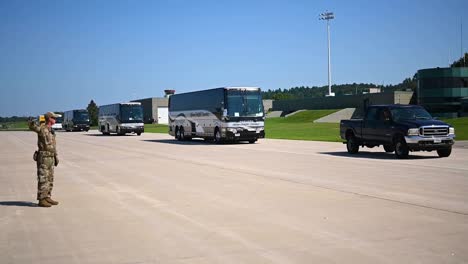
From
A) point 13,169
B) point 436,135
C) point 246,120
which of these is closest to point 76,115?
point 246,120

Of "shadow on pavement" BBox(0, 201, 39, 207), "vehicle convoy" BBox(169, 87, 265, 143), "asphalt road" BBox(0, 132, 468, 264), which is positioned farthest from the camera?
"vehicle convoy" BBox(169, 87, 265, 143)

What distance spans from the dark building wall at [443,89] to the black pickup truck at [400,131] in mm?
57733

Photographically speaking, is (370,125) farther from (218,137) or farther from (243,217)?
(243,217)

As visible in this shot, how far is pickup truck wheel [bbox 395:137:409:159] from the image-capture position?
750 inches

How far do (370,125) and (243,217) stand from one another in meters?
13.9

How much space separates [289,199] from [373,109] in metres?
12.2

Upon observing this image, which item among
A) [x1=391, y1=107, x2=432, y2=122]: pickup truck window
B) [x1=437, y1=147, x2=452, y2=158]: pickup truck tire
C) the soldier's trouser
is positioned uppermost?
[x1=391, y1=107, x2=432, y2=122]: pickup truck window

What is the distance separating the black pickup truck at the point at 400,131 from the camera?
18734 mm

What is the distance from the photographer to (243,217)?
8.41 meters

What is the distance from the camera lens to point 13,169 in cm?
1809

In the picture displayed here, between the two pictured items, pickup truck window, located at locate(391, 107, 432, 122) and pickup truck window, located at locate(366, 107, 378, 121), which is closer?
pickup truck window, located at locate(391, 107, 432, 122)

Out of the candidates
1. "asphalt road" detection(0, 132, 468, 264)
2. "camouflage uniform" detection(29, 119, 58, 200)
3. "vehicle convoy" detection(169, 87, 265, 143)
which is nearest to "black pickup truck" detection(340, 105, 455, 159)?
"asphalt road" detection(0, 132, 468, 264)

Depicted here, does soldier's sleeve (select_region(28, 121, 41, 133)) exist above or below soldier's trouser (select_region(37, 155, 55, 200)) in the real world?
above

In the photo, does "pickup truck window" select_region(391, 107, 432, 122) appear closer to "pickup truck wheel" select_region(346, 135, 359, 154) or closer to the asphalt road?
"pickup truck wheel" select_region(346, 135, 359, 154)
